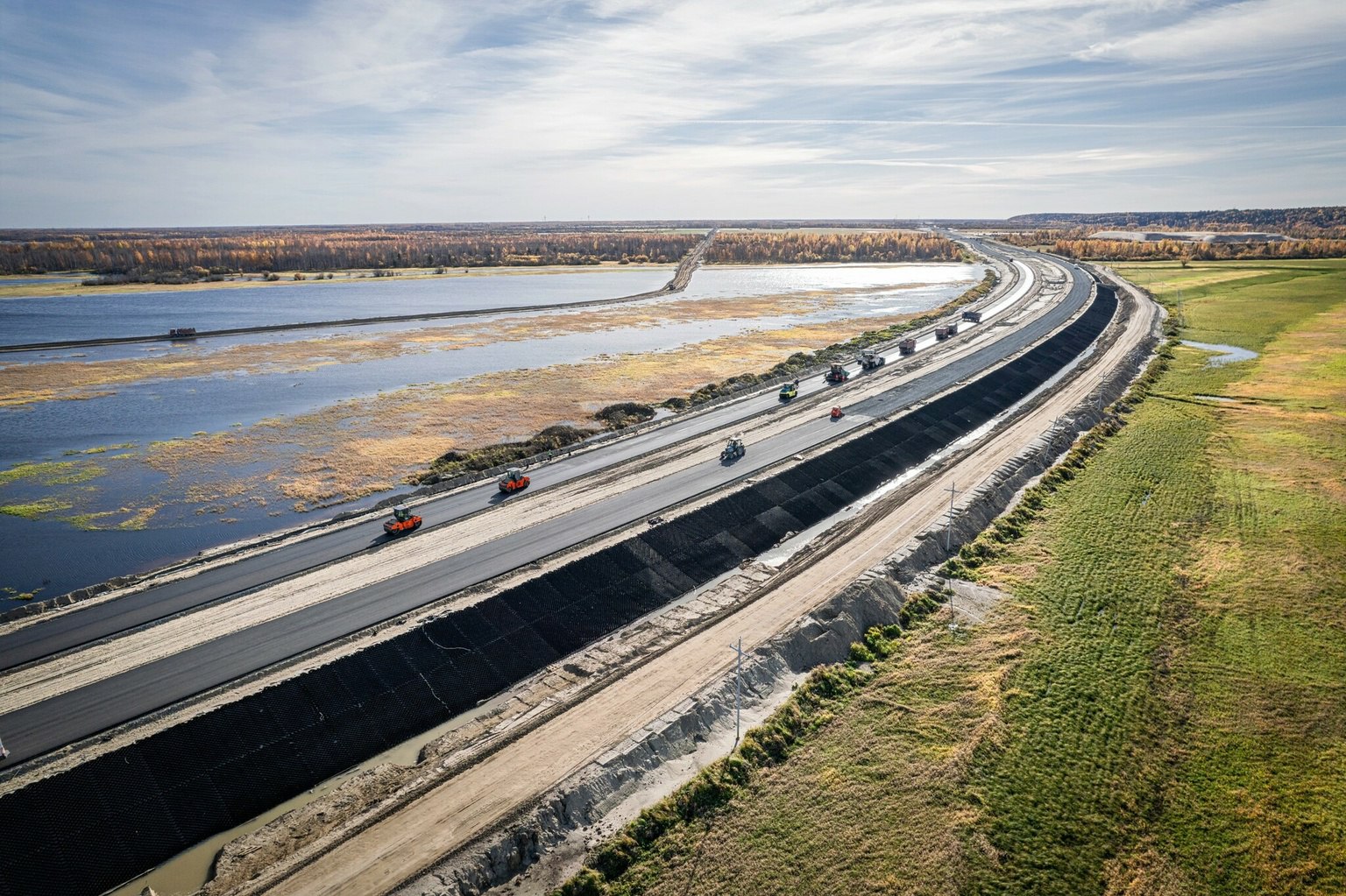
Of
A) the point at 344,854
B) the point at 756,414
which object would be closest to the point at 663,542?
the point at 344,854

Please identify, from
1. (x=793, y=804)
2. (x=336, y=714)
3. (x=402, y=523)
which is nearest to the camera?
(x=793, y=804)

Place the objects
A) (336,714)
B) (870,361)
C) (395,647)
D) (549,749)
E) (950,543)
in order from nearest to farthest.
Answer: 1. (549,749)
2. (336,714)
3. (395,647)
4. (950,543)
5. (870,361)

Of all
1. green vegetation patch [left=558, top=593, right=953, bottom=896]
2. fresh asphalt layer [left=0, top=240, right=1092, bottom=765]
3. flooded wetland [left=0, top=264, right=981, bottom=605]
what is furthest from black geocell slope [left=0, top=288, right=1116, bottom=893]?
flooded wetland [left=0, top=264, right=981, bottom=605]

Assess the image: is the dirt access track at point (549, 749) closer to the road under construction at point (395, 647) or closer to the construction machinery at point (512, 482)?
the road under construction at point (395, 647)

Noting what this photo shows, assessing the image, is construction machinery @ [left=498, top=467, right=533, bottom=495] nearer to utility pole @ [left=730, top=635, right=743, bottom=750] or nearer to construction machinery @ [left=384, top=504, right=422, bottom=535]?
construction machinery @ [left=384, top=504, right=422, bottom=535]

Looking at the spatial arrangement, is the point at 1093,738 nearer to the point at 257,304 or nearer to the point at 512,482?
the point at 512,482

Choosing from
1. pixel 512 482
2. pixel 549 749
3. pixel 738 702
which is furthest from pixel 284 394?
pixel 738 702

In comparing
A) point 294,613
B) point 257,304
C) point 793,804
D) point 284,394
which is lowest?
point 793,804
